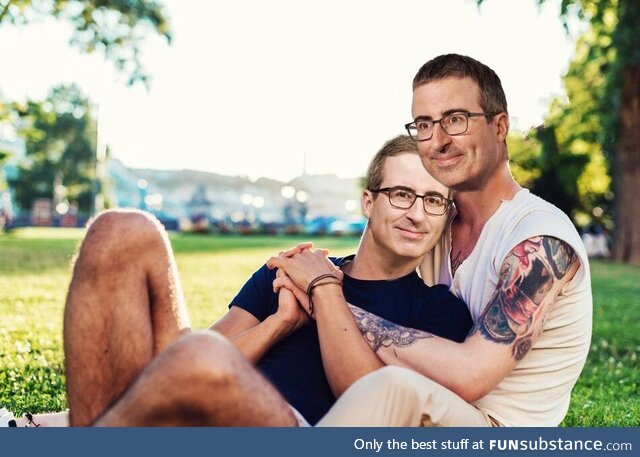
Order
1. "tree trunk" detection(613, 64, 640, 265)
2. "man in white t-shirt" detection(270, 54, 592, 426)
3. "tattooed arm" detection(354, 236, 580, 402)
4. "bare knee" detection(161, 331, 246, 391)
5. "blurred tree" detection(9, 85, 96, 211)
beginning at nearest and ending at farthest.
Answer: "bare knee" detection(161, 331, 246, 391) < "man in white t-shirt" detection(270, 54, 592, 426) < "tattooed arm" detection(354, 236, 580, 402) < "tree trunk" detection(613, 64, 640, 265) < "blurred tree" detection(9, 85, 96, 211)

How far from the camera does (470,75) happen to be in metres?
4.11

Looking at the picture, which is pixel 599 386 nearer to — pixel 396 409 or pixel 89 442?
pixel 396 409

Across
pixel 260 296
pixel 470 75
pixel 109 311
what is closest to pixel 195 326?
pixel 260 296

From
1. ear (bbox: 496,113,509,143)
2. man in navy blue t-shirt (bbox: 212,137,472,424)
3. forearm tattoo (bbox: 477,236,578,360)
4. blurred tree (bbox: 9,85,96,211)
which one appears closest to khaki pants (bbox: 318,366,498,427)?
forearm tattoo (bbox: 477,236,578,360)

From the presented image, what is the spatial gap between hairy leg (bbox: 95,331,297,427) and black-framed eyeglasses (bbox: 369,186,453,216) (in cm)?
145

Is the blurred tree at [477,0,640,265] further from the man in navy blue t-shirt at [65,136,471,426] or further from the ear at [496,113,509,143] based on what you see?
the man in navy blue t-shirt at [65,136,471,426]

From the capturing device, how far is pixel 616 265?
3194 cm

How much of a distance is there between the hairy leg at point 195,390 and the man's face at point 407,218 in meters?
1.35

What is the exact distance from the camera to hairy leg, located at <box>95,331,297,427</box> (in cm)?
274

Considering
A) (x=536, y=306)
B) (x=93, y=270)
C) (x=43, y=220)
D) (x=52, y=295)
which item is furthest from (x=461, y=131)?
(x=43, y=220)

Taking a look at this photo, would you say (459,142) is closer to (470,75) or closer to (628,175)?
(470,75)

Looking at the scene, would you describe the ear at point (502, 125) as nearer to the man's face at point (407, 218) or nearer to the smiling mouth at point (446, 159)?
the smiling mouth at point (446, 159)

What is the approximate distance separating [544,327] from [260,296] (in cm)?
136

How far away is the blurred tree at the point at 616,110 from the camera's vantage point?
23.8 meters
